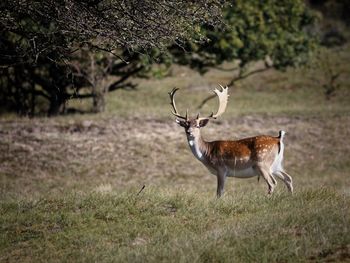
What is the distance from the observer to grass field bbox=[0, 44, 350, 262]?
8.34m

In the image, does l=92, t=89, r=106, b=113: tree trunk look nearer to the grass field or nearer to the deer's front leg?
the grass field

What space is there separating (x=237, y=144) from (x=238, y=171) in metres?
0.55

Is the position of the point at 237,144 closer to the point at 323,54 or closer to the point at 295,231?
the point at 295,231

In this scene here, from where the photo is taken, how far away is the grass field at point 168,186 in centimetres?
834

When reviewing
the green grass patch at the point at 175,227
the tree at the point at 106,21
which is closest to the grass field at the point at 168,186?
the green grass patch at the point at 175,227

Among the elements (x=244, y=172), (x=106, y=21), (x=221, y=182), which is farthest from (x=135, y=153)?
(x=106, y=21)

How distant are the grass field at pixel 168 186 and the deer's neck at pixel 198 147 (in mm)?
782

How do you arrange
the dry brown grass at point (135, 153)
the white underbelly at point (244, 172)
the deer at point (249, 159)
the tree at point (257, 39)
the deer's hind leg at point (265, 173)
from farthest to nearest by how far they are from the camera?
the tree at point (257, 39) → the dry brown grass at point (135, 153) → the white underbelly at point (244, 172) → the deer at point (249, 159) → the deer's hind leg at point (265, 173)

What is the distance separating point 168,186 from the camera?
16.4m

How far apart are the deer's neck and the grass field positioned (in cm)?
78

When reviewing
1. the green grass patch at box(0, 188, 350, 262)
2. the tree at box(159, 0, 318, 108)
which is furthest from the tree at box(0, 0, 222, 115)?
the tree at box(159, 0, 318, 108)

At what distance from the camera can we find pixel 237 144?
41.3 ft

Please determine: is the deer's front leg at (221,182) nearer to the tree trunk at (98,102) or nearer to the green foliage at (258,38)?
the green foliage at (258,38)

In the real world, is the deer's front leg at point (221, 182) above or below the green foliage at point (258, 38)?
below
